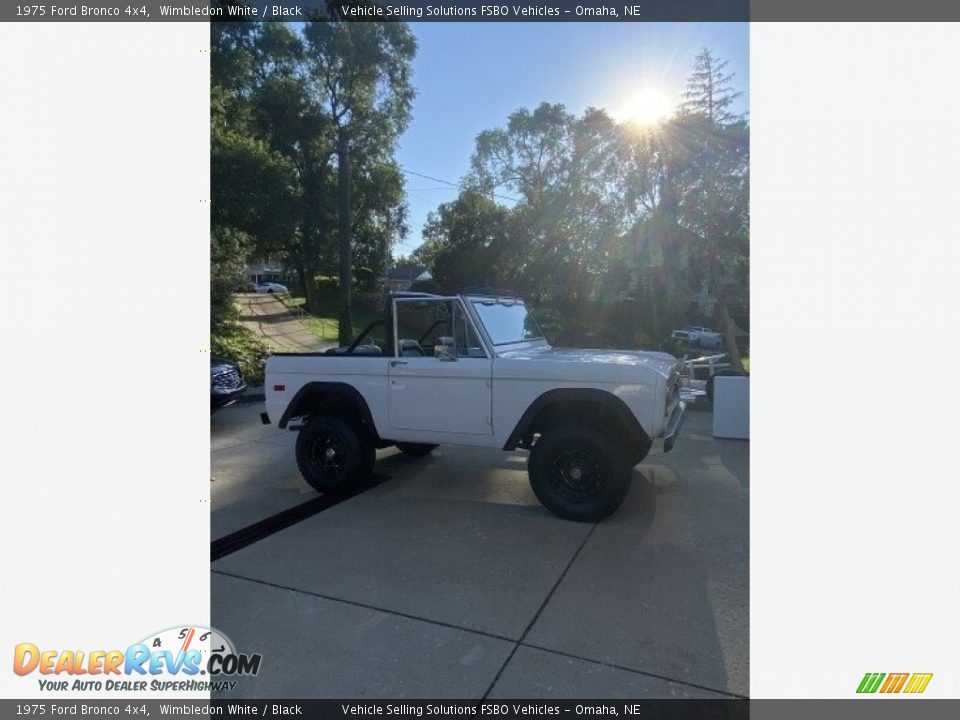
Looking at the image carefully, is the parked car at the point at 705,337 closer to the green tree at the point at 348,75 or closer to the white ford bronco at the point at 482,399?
the green tree at the point at 348,75

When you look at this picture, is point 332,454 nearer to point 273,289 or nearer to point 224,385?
point 224,385

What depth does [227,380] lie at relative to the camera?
809 cm

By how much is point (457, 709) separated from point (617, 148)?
1995cm

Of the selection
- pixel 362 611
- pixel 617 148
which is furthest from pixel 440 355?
pixel 617 148

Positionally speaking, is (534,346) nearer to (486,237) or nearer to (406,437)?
(406,437)

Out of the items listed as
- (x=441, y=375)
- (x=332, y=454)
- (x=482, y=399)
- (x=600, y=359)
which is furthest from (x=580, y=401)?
(x=332, y=454)

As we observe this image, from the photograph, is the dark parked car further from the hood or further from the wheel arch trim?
the wheel arch trim

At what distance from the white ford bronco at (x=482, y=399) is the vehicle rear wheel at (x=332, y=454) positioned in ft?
0.03

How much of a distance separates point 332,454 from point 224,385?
3.76 m

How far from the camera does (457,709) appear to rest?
7.47ft

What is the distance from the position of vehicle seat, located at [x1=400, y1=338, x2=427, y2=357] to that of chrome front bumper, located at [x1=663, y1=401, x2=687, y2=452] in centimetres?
215
